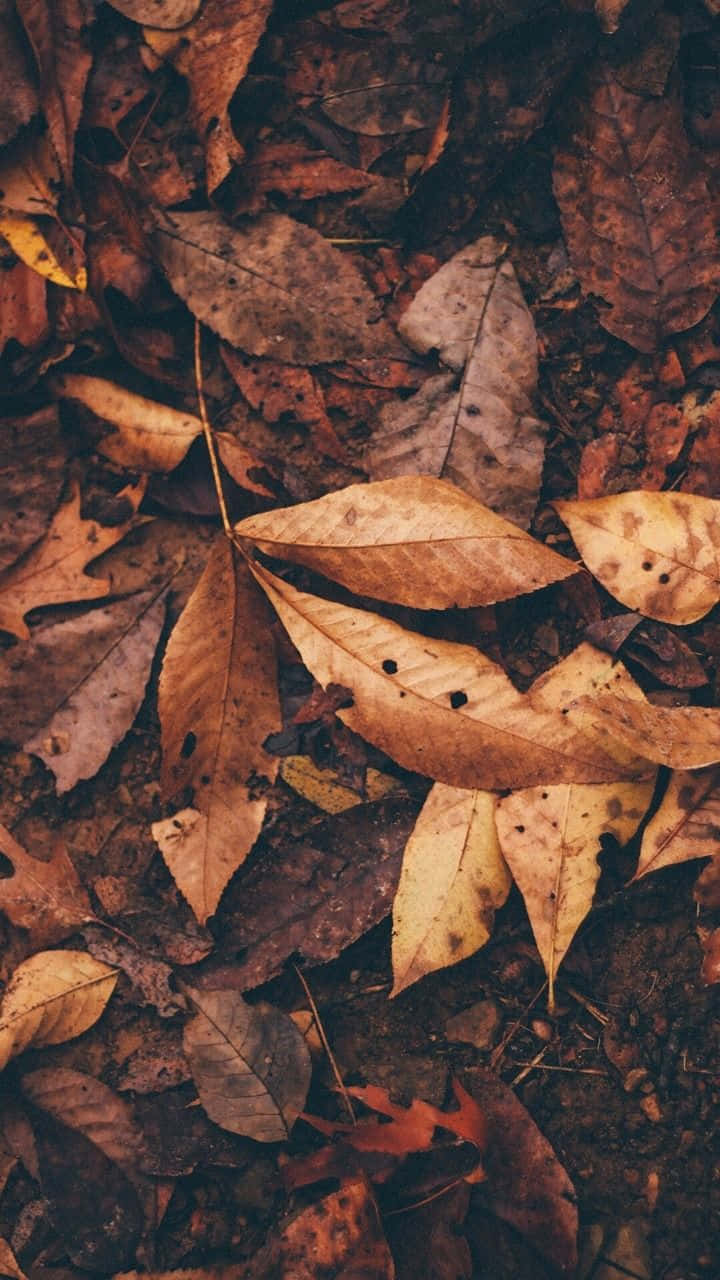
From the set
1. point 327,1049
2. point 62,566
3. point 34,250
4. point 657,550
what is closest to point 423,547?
point 657,550

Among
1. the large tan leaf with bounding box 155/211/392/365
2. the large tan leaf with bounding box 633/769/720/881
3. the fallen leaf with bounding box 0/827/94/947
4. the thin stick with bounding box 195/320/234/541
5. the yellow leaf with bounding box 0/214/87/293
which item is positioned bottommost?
the fallen leaf with bounding box 0/827/94/947

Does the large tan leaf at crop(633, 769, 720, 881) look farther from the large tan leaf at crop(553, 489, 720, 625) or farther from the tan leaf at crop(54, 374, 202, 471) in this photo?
the tan leaf at crop(54, 374, 202, 471)

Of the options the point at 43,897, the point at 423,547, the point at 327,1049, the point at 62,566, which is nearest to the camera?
the point at 423,547

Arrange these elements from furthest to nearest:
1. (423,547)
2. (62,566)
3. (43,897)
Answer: (62,566), (43,897), (423,547)

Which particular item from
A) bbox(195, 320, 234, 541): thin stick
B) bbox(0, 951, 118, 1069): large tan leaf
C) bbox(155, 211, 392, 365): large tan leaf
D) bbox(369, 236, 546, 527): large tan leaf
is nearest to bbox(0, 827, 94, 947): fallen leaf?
bbox(0, 951, 118, 1069): large tan leaf

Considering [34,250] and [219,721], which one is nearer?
[219,721]

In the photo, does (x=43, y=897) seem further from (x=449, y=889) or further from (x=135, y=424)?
(x=135, y=424)

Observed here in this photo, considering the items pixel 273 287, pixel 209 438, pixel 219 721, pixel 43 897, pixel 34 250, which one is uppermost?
pixel 34 250
